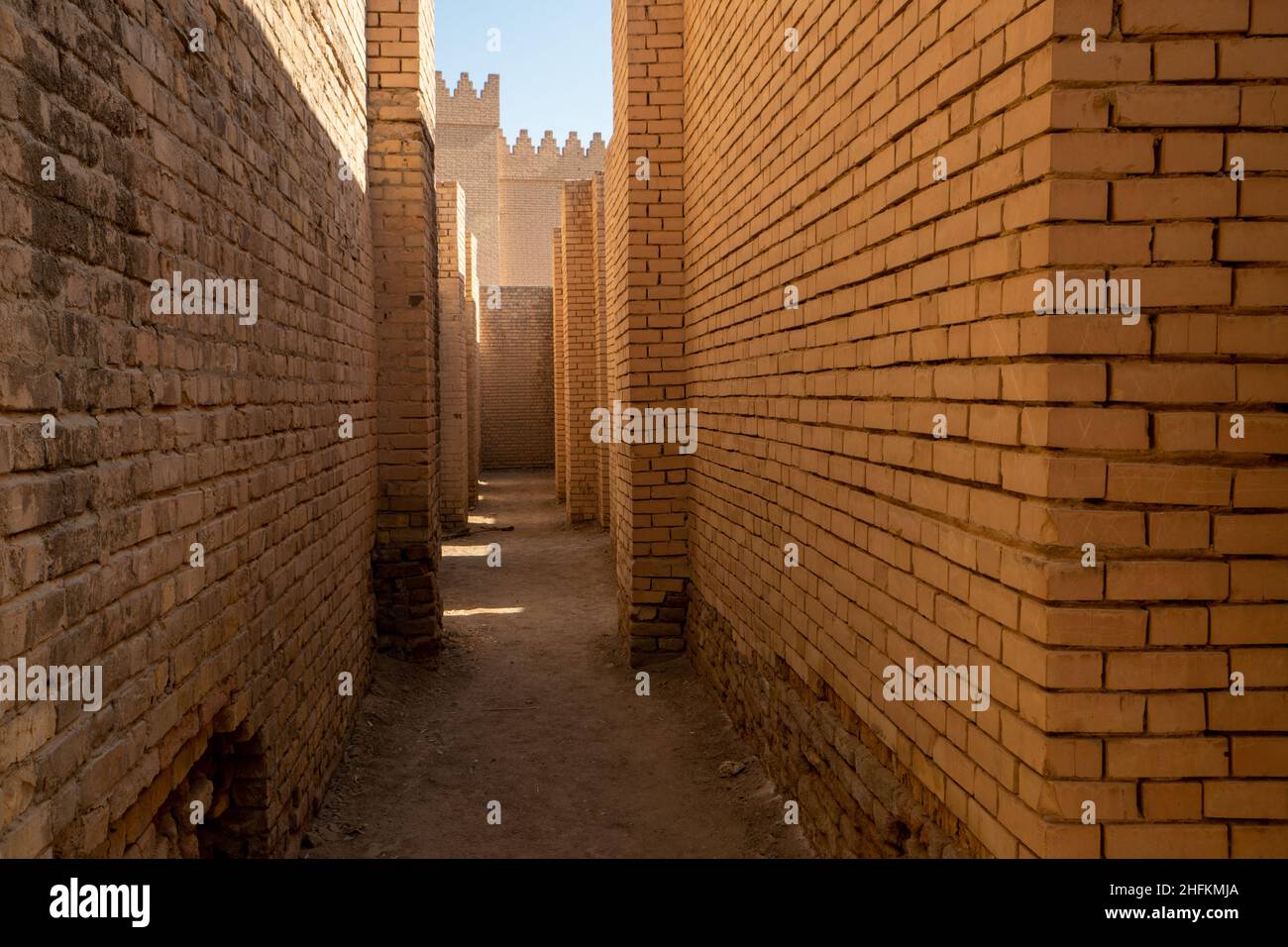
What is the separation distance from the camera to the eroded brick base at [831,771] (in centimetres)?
274

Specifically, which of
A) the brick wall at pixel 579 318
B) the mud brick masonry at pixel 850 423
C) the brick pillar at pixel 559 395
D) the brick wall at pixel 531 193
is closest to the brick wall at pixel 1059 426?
the mud brick masonry at pixel 850 423

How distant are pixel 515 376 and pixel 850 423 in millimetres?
20335

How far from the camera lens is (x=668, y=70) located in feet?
21.4

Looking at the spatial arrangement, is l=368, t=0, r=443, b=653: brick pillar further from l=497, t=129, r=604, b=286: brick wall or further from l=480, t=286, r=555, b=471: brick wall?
l=497, t=129, r=604, b=286: brick wall

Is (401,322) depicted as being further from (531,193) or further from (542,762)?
(531,193)

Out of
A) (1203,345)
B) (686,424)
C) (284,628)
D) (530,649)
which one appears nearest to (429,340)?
(686,424)

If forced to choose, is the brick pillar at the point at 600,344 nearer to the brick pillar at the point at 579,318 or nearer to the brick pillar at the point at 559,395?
the brick pillar at the point at 579,318

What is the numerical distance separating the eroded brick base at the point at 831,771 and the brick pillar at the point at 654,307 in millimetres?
1191

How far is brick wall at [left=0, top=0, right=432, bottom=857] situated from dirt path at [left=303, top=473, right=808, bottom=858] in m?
0.52

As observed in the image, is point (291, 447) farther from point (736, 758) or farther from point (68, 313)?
point (736, 758)

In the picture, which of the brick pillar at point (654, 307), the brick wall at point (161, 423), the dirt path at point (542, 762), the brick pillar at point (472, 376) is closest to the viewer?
the brick wall at point (161, 423)

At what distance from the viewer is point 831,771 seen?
3600mm

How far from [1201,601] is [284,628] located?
130 inches

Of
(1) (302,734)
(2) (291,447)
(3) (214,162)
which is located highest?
(3) (214,162)
